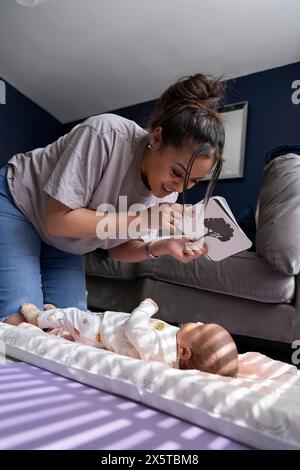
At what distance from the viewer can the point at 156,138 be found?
3.17 feet

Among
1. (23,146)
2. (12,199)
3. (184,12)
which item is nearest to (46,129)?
(23,146)

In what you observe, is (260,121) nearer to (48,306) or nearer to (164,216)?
(164,216)

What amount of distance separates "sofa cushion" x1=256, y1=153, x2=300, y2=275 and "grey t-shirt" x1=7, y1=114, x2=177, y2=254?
1.47ft

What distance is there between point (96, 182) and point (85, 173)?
0.05m

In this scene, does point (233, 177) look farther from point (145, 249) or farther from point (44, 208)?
point (44, 208)

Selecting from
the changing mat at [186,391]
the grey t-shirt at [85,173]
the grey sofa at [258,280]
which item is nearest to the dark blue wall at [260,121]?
the grey sofa at [258,280]

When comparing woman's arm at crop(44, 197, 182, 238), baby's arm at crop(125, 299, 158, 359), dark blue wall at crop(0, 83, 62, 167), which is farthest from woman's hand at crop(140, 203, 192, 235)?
dark blue wall at crop(0, 83, 62, 167)

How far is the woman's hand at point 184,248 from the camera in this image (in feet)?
3.43

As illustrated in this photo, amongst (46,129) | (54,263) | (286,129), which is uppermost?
(46,129)

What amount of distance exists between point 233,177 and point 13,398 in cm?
231

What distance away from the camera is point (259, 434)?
0.43 metres

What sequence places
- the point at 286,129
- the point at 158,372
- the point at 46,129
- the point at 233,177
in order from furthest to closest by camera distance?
the point at 46,129 < the point at 233,177 < the point at 286,129 < the point at 158,372

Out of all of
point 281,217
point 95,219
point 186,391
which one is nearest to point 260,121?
point 281,217

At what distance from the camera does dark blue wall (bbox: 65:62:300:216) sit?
7.89 feet
